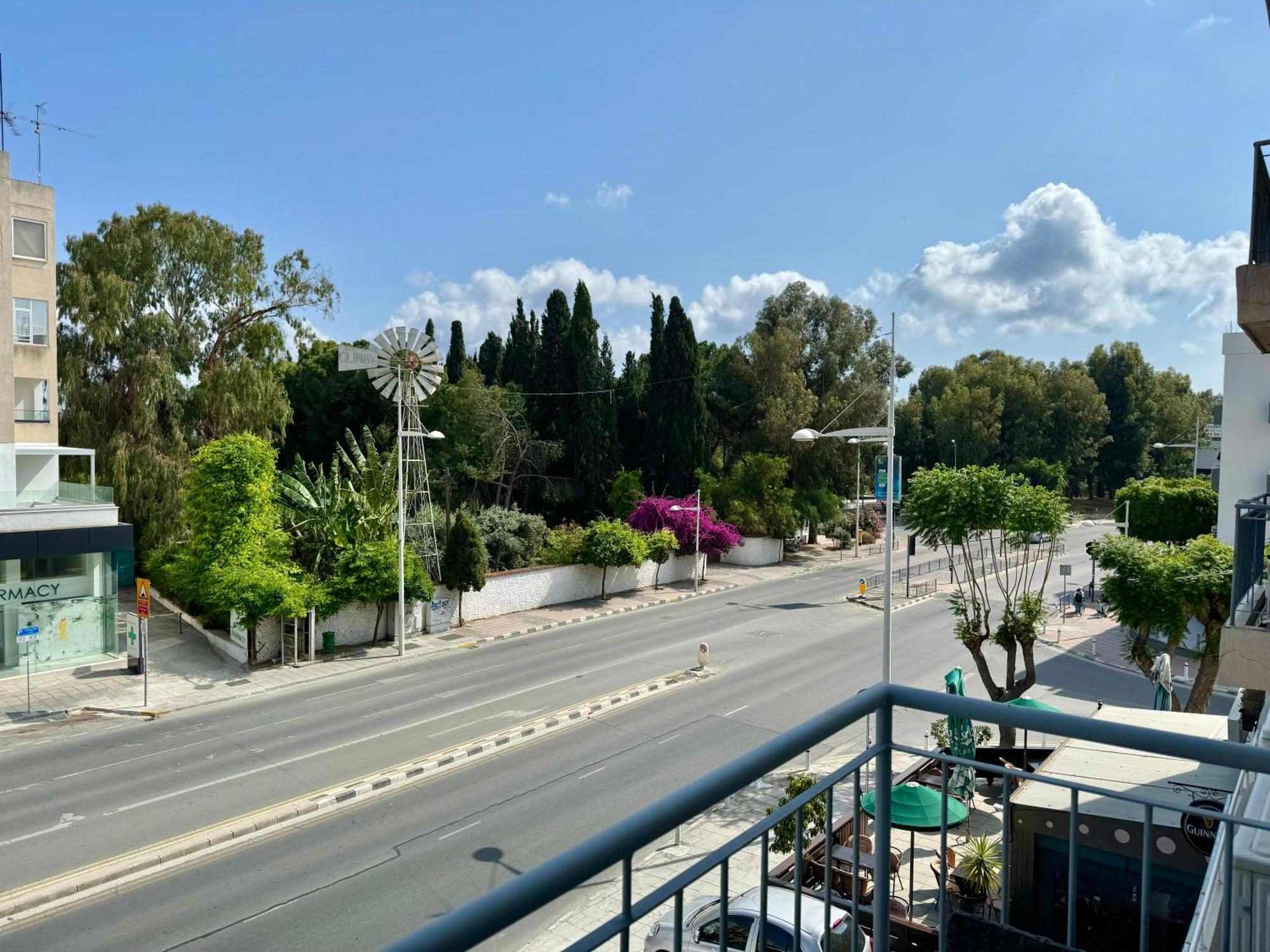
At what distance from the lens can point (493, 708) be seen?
19.6 metres

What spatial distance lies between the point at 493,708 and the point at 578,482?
27.5 meters

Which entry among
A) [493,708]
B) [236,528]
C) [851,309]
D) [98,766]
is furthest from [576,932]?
[851,309]

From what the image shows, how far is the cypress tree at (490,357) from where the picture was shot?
56.0 m

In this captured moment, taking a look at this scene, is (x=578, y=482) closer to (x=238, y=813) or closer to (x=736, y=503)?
(x=736, y=503)

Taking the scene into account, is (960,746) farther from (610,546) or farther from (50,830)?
(610,546)

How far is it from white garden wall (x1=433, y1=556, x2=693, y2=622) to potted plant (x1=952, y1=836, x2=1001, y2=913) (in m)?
19.5

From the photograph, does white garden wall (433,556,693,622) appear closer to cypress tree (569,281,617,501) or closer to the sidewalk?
the sidewalk

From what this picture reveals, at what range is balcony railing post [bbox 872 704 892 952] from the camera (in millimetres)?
2799

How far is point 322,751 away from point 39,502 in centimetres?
1231

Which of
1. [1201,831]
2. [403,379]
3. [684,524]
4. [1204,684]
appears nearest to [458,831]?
[1201,831]

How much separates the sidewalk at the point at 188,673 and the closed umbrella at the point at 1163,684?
1768 centimetres

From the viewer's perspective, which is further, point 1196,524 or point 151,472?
point 1196,524

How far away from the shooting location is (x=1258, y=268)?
604 centimetres

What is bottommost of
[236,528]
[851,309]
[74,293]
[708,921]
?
[708,921]
